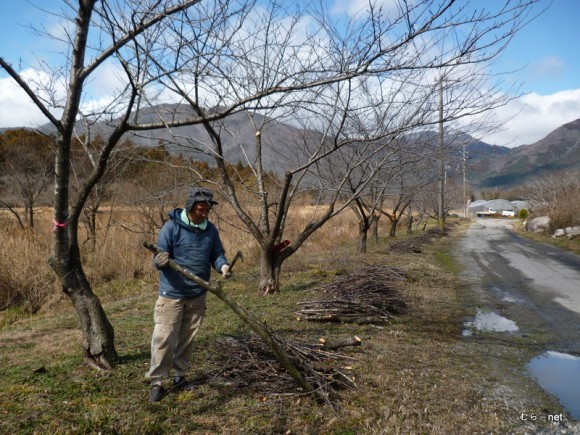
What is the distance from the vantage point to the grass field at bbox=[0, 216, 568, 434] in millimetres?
3586

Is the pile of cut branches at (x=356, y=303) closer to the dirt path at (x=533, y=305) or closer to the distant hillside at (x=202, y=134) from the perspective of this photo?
the dirt path at (x=533, y=305)

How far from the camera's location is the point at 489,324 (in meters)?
7.18

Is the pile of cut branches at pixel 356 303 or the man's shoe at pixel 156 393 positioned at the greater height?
the man's shoe at pixel 156 393

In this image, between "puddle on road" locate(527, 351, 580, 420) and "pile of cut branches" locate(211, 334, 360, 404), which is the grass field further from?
"puddle on road" locate(527, 351, 580, 420)

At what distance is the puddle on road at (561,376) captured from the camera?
435 cm

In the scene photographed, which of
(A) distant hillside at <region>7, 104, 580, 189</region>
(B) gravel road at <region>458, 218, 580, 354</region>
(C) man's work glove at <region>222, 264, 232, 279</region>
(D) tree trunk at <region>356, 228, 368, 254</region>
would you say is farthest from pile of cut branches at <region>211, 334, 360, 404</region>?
(D) tree trunk at <region>356, 228, 368, 254</region>

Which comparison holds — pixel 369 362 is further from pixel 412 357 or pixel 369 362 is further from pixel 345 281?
pixel 345 281

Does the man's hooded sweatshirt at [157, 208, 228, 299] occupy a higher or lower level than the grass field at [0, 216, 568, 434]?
higher

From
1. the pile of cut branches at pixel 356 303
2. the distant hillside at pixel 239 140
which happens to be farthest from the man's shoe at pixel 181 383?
the distant hillside at pixel 239 140

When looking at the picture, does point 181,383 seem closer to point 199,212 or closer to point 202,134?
point 199,212

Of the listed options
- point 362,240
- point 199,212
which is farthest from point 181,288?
point 362,240

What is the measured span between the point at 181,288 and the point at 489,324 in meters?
5.20

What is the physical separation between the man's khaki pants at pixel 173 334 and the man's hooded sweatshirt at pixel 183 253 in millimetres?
94

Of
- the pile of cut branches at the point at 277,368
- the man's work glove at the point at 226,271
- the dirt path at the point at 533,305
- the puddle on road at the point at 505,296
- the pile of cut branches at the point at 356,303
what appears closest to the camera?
the man's work glove at the point at 226,271
